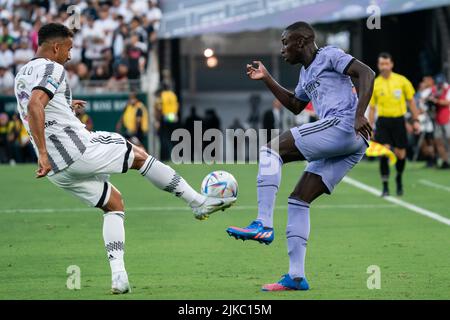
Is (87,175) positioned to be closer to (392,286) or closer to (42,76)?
(42,76)

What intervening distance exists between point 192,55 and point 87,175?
41.9 metres

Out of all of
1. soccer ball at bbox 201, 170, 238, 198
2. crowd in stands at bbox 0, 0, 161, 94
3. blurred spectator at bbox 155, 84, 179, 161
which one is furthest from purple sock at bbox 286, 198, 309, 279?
blurred spectator at bbox 155, 84, 179, 161

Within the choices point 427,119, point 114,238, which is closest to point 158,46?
point 427,119

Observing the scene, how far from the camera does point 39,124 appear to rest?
30.6 ft

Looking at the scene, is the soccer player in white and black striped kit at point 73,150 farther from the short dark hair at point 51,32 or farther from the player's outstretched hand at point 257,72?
the player's outstretched hand at point 257,72

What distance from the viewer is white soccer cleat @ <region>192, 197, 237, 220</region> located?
9.89 m

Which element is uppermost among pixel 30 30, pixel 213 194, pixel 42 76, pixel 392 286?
pixel 30 30

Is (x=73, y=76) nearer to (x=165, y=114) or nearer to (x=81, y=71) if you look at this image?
(x=81, y=71)

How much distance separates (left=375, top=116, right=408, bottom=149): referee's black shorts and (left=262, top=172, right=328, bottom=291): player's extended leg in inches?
417

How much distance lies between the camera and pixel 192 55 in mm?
51438

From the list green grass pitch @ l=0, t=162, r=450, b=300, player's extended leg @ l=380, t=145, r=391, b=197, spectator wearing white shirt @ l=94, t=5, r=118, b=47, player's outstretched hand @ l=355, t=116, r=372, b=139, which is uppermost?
spectator wearing white shirt @ l=94, t=5, r=118, b=47

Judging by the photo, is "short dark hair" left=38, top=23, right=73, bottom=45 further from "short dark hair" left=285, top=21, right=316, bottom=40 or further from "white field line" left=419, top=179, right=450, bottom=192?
"white field line" left=419, top=179, right=450, bottom=192
